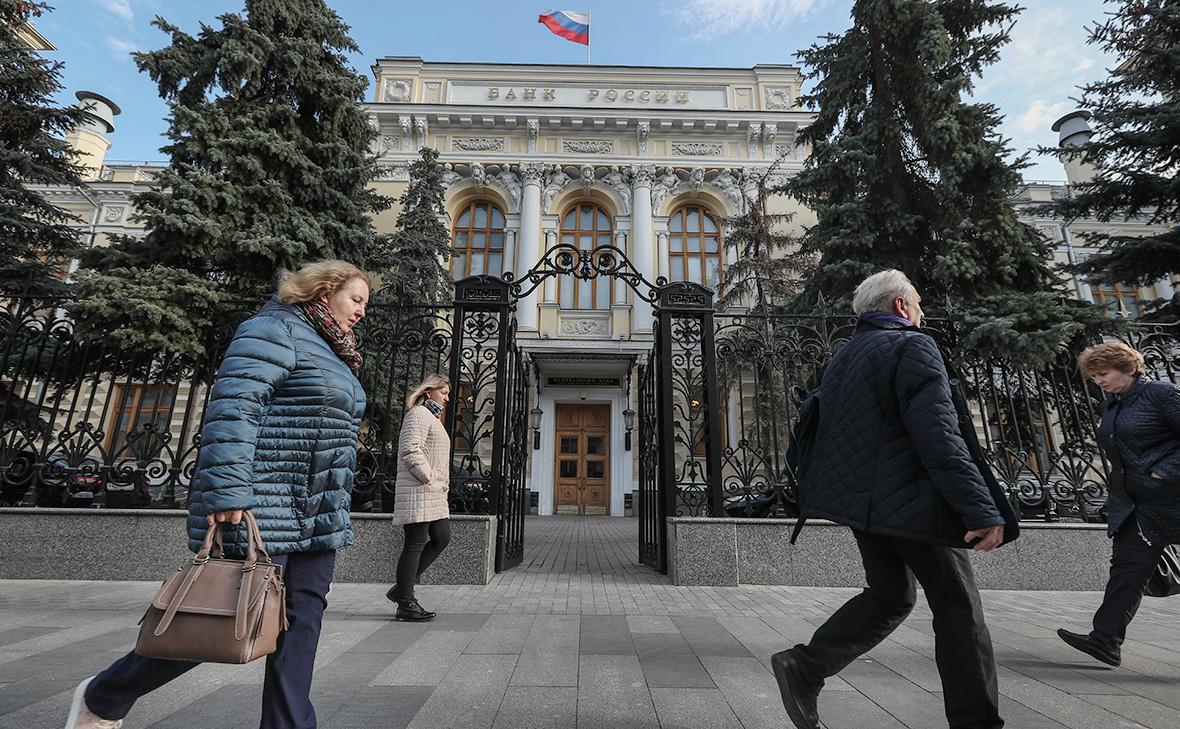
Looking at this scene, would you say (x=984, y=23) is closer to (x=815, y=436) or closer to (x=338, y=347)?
(x=815, y=436)

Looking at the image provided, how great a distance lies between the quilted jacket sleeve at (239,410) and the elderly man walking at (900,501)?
2214 mm

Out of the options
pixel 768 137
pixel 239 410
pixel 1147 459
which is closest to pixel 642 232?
pixel 768 137

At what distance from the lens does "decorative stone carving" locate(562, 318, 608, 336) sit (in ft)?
61.8

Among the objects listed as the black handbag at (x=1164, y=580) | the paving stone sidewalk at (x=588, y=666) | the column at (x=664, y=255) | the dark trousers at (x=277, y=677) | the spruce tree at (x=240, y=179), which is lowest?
the paving stone sidewalk at (x=588, y=666)

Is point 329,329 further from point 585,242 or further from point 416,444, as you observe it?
point 585,242

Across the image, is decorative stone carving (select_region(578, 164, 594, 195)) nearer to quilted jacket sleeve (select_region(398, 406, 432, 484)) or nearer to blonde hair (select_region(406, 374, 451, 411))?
blonde hair (select_region(406, 374, 451, 411))

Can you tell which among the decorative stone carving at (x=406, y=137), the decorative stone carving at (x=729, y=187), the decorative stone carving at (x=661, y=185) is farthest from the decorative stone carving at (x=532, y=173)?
the decorative stone carving at (x=729, y=187)

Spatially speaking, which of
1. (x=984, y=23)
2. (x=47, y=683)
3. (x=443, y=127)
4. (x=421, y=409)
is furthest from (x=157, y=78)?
(x=984, y=23)

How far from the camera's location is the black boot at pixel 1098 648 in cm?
329

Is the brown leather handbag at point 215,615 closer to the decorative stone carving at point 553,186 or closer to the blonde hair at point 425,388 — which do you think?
the blonde hair at point 425,388

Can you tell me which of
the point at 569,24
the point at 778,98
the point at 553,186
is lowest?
the point at 553,186

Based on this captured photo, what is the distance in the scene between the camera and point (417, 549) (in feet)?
14.8

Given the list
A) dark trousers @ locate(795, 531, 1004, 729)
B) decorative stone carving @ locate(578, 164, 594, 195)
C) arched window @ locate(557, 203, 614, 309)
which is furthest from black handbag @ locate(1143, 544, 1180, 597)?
decorative stone carving @ locate(578, 164, 594, 195)

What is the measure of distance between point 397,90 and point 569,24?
7908mm
